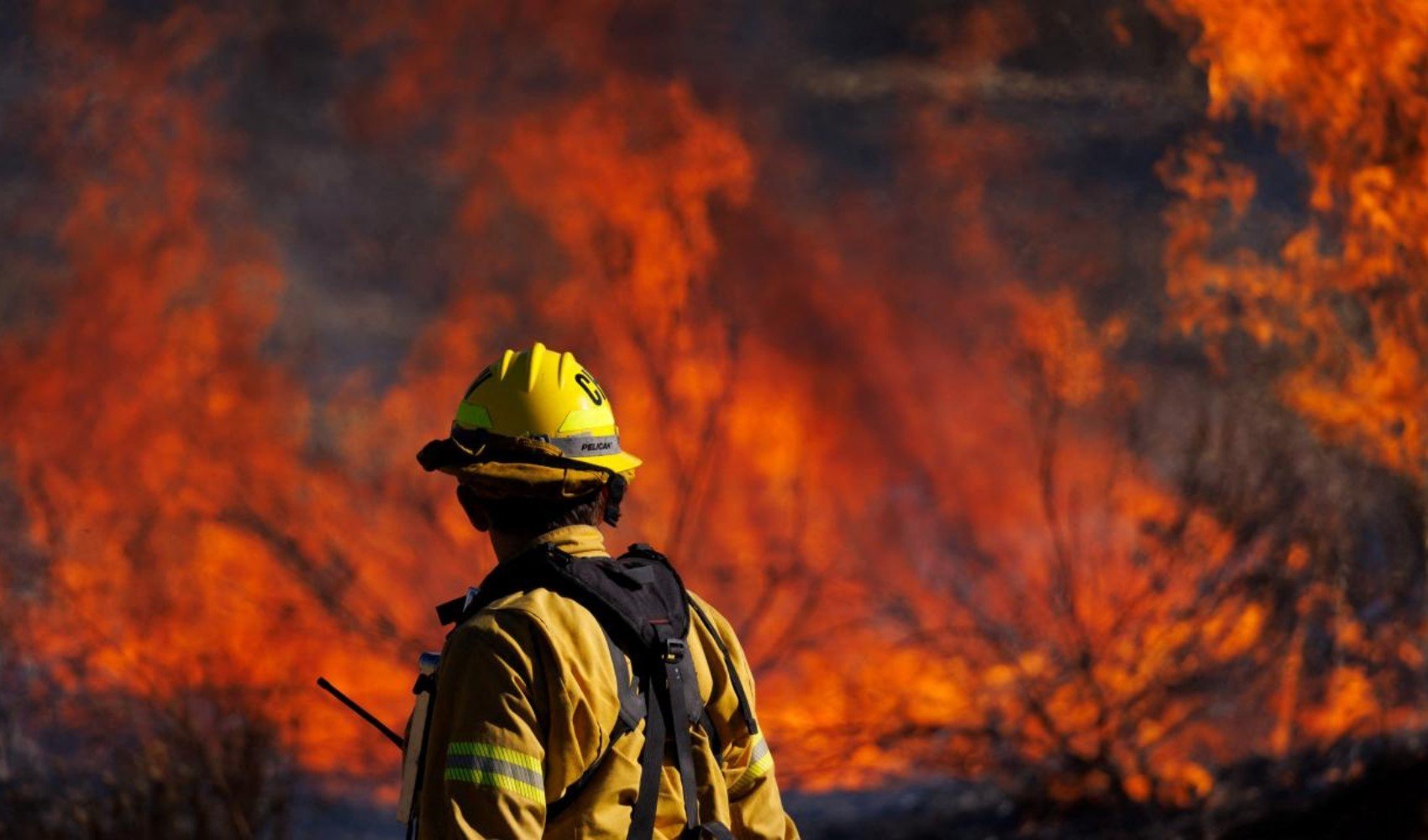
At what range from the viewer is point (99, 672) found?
11680mm

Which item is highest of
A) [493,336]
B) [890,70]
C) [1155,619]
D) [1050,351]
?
[890,70]

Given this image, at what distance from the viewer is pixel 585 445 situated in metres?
3.25

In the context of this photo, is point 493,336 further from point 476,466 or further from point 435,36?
point 476,466

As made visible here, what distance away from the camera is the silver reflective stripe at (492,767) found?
8.92ft

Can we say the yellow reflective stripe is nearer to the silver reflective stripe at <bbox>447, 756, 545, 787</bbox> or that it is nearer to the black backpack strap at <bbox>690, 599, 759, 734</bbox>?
the silver reflective stripe at <bbox>447, 756, 545, 787</bbox>

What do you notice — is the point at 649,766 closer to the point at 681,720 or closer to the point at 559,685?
the point at 681,720

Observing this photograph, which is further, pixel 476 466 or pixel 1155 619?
pixel 1155 619

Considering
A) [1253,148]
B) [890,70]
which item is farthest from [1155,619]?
[890,70]

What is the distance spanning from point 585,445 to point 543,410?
0.34ft

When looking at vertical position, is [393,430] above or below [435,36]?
below

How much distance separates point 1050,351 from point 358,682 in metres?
5.68

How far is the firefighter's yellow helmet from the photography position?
3.23 m

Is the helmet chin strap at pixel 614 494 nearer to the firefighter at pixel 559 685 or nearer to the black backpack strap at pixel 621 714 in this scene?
the firefighter at pixel 559 685

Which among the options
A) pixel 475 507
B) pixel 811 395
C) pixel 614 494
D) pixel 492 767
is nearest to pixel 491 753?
pixel 492 767
